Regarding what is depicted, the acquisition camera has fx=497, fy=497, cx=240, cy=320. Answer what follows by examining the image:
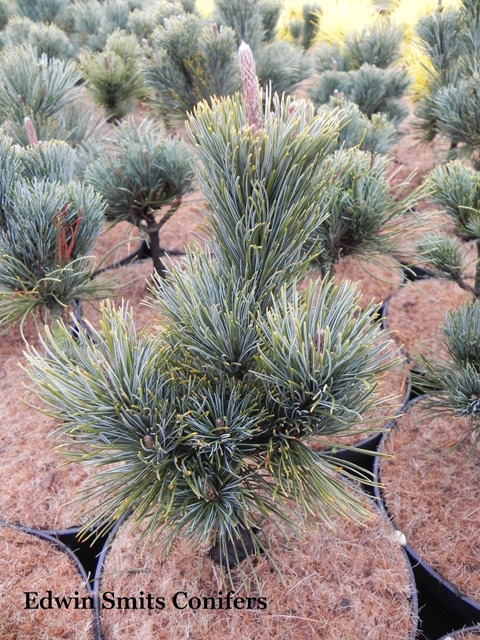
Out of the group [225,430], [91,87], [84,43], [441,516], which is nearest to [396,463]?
[441,516]

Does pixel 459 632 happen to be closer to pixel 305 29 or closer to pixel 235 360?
pixel 235 360

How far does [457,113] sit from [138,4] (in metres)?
2.20

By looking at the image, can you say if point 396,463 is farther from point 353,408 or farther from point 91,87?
point 91,87

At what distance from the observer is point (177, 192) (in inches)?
46.1

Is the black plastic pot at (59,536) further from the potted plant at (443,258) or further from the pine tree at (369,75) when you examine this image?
the pine tree at (369,75)

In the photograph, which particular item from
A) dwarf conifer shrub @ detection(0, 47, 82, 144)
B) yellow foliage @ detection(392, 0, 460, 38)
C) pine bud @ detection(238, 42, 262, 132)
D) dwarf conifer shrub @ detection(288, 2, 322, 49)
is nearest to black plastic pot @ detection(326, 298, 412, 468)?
pine bud @ detection(238, 42, 262, 132)

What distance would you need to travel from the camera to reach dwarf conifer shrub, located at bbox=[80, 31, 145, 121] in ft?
5.22

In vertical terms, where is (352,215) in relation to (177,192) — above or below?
above

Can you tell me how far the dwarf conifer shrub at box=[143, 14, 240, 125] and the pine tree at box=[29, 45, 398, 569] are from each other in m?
0.98

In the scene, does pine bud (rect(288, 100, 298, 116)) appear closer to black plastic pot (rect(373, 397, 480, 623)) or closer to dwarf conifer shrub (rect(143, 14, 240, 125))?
black plastic pot (rect(373, 397, 480, 623))

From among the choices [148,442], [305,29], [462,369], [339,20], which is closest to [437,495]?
[462,369]

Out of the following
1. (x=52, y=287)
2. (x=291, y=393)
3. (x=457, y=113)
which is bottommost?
(x=52, y=287)

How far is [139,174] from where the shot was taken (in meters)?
1.10

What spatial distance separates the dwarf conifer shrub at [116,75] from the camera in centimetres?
159
